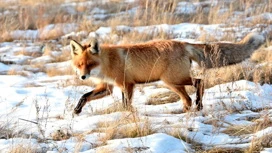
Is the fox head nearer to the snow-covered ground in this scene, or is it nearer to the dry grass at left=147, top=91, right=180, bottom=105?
the snow-covered ground

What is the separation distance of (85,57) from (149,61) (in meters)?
0.88

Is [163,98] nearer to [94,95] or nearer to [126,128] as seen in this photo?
[94,95]

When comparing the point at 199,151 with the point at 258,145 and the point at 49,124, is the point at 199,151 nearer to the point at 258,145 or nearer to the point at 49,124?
the point at 258,145

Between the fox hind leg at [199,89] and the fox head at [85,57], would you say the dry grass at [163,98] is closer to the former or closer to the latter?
the fox hind leg at [199,89]

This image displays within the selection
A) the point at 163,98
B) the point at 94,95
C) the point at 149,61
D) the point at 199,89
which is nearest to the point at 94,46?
the point at 94,95

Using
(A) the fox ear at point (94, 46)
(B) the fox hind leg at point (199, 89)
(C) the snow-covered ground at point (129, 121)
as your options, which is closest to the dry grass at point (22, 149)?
(C) the snow-covered ground at point (129, 121)

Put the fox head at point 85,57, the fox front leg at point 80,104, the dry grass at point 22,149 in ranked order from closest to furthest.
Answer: the dry grass at point 22,149 → the fox front leg at point 80,104 → the fox head at point 85,57

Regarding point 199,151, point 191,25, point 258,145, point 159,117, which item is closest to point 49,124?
point 159,117

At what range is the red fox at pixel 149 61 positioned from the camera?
593cm

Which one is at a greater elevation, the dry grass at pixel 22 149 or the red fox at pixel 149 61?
the red fox at pixel 149 61

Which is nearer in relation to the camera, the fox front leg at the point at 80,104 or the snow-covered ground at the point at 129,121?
the snow-covered ground at the point at 129,121

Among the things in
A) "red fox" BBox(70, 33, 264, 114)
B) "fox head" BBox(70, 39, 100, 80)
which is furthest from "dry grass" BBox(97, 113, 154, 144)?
"fox head" BBox(70, 39, 100, 80)

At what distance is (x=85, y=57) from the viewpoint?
6.11 metres

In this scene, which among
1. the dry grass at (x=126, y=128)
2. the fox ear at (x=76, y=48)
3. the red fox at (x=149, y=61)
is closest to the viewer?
the dry grass at (x=126, y=128)
